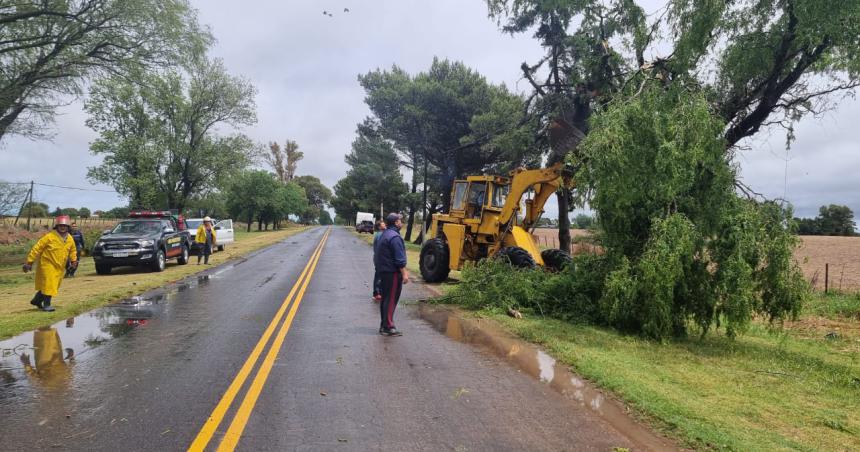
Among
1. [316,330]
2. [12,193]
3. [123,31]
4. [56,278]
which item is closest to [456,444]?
[316,330]

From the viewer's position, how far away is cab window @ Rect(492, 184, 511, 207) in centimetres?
1441

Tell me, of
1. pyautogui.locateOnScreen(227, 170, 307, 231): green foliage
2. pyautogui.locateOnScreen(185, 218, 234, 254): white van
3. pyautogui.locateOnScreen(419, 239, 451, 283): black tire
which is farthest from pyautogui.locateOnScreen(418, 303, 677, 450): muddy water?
pyautogui.locateOnScreen(227, 170, 307, 231): green foliage

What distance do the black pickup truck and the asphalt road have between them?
326 inches

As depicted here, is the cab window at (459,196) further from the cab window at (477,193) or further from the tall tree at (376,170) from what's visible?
the tall tree at (376,170)

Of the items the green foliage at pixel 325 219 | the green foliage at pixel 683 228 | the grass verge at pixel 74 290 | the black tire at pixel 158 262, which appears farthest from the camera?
the green foliage at pixel 325 219

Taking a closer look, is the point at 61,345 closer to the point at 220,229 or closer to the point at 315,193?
the point at 220,229

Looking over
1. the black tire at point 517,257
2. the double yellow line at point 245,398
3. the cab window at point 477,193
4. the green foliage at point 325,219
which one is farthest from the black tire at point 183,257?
the green foliage at point 325,219

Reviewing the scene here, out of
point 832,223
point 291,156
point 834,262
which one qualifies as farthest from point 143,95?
point 291,156

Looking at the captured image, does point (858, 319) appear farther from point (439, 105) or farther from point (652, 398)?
point (439, 105)

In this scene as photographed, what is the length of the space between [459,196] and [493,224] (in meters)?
1.66

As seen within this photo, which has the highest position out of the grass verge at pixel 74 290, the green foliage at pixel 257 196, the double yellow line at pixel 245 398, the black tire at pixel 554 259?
the green foliage at pixel 257 196

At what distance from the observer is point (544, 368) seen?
6.68 meters

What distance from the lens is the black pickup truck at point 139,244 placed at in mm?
17094

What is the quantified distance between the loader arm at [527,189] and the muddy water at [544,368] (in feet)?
11.4
